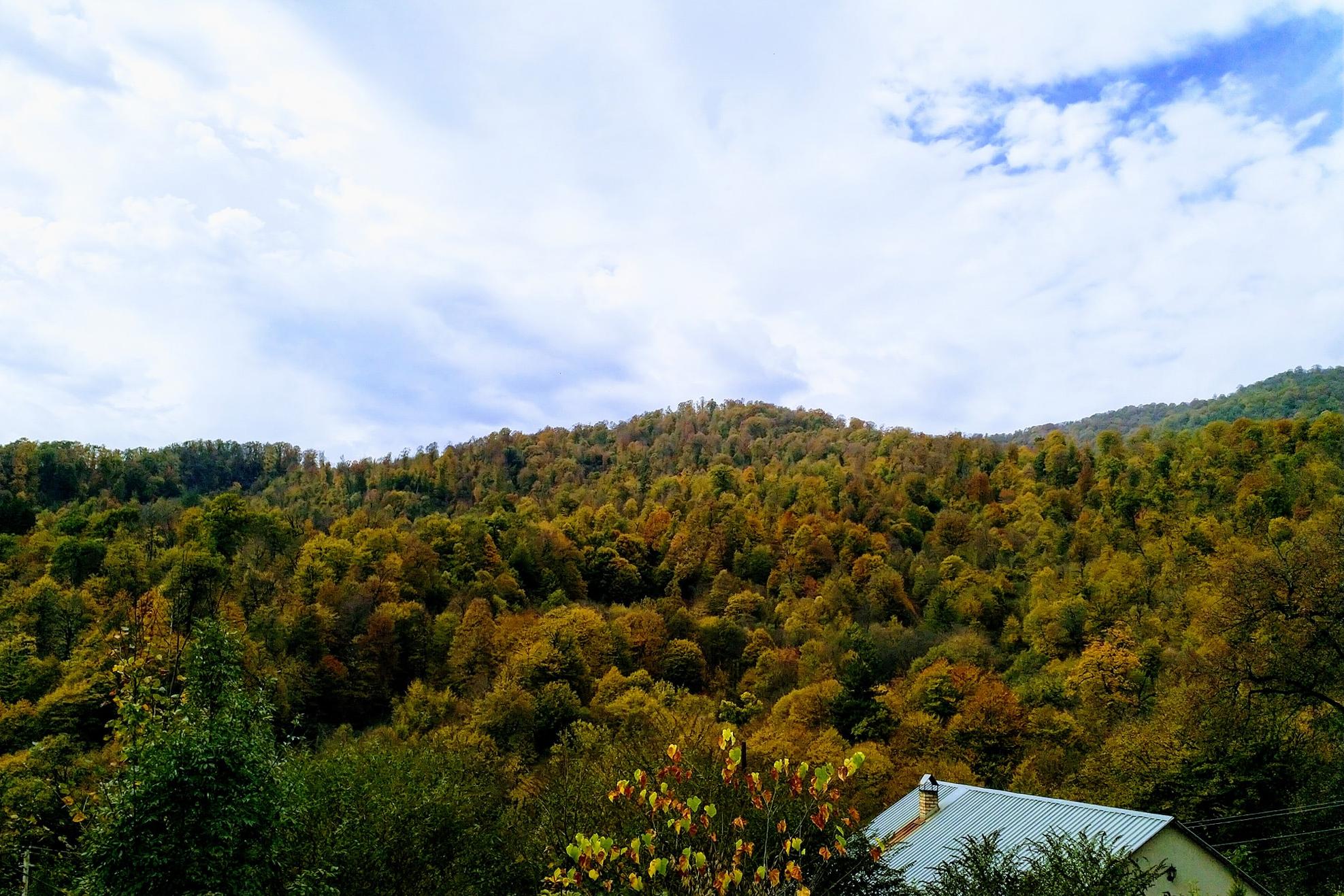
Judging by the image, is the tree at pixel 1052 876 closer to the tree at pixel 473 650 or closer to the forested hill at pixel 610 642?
the forested hill at pixel 610 642

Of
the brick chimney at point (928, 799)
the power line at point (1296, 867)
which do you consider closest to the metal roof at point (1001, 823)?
the brick chimney at point (928, 799)

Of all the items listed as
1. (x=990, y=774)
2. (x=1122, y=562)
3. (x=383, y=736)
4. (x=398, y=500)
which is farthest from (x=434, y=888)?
(x=398, y=500)

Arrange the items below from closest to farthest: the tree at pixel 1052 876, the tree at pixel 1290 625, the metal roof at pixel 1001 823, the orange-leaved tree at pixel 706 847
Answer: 1. the orange-leaved tree at pixel 706 847
2. the tree at pixel 1052 876
3. the metal roof at pixel 1001 823
4. the tree at pixel 1290 625

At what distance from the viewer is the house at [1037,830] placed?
57.6 ft

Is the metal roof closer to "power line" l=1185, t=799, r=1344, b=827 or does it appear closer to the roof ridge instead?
the roof ridge

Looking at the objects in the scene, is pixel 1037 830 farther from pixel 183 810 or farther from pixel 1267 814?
pixel 183 810

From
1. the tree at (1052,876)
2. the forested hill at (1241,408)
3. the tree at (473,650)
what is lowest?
the tree at (1052,876)

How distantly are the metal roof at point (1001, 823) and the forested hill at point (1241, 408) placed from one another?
7171 cm

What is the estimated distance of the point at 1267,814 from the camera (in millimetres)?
21984

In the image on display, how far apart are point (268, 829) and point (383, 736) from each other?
3343cm

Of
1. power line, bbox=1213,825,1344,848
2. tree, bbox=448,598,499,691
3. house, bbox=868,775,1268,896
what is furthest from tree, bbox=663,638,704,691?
power line, bbox=1213,825,1344,848

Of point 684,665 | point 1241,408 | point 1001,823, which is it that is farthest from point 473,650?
point 1241,408

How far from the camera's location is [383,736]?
4284 centimetres

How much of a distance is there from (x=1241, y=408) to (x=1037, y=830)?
105147 millimetres
